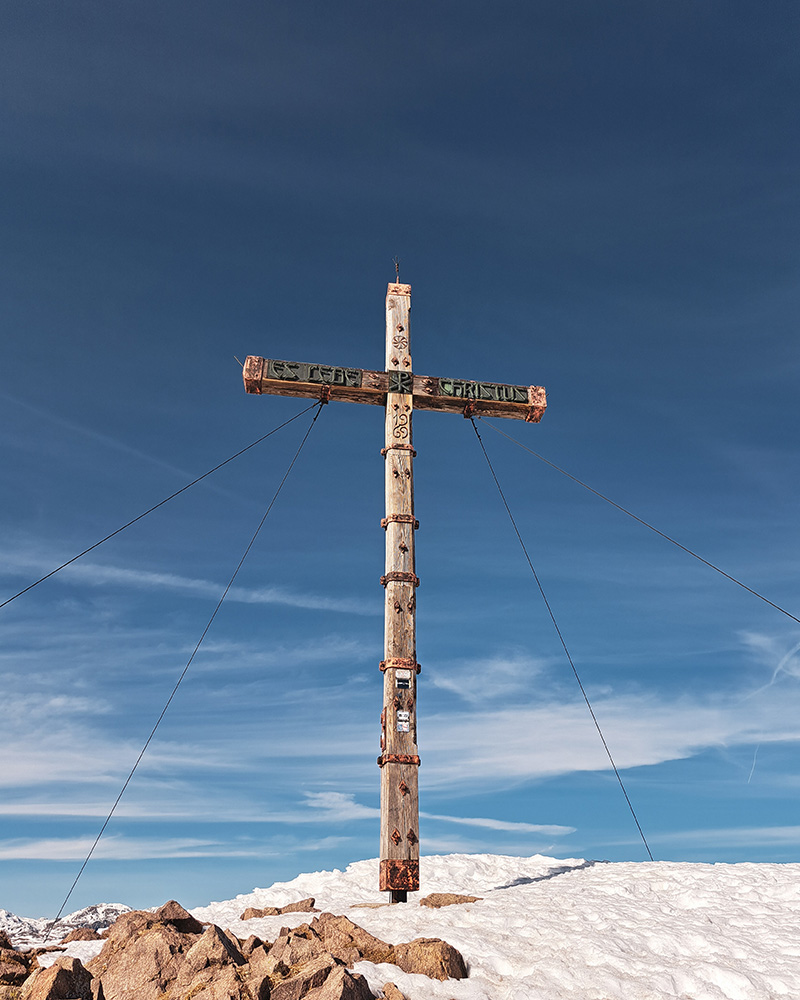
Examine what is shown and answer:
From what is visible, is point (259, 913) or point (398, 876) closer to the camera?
point (259, 913)

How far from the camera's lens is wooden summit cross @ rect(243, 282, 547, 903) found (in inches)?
468

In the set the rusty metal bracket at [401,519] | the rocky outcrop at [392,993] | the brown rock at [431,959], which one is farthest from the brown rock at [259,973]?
the rusty metal bracket at [401,519]

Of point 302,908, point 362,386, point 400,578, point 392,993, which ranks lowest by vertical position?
point 302,908

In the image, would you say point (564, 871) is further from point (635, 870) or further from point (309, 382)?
point (309, 382)

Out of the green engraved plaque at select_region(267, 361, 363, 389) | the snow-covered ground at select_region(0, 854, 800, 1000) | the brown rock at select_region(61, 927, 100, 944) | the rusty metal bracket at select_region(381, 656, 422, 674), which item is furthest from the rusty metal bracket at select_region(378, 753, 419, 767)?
the green engraved plaque at select_region(267, 361, 363, 389)

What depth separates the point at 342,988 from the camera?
21.2 ft

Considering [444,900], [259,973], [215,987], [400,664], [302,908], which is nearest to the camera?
[215,987]

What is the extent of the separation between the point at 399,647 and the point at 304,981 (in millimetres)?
6280

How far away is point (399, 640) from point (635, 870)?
244 inches

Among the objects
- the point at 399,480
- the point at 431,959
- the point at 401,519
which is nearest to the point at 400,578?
the point at 401,519

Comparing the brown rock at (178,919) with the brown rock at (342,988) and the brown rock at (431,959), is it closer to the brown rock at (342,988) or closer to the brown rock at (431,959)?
the brown rock at (431,959)

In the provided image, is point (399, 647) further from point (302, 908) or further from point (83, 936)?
point (83, 936)

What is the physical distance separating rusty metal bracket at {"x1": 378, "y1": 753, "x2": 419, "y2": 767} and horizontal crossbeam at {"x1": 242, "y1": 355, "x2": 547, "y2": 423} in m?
6.62

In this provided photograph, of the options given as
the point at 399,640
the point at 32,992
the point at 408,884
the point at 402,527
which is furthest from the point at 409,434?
Result: the point at 32,992
